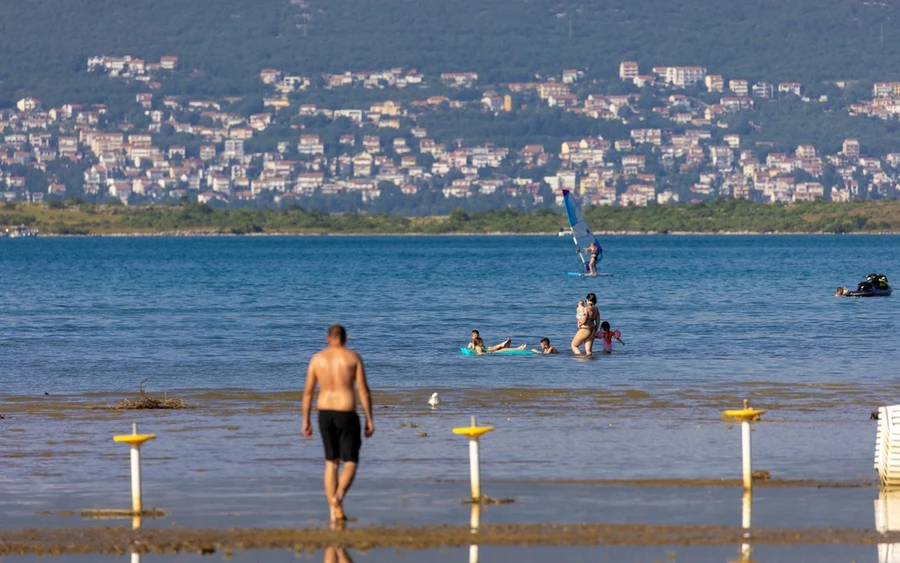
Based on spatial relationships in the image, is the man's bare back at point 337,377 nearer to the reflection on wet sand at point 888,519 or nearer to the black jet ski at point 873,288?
the reflection on wet sand at point 888,519

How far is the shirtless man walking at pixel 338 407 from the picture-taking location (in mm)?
14938

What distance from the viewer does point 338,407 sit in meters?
15.0

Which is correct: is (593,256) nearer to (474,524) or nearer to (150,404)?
(150,404)

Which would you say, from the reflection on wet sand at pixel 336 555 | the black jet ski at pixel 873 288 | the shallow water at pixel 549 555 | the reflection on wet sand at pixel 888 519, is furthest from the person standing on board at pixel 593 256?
the reflection on wet sand at pixel 336 555

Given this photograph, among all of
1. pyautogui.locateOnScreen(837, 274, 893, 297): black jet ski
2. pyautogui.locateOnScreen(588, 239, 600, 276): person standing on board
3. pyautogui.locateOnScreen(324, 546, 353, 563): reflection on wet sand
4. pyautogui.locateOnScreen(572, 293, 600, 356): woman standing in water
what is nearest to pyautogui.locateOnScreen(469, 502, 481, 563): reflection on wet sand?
pyautogui.locateOnScreen(324, 546, 353, 563): reflection on wet sand

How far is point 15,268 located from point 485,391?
9622 cm

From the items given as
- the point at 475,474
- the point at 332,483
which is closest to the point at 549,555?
the point at 332,483

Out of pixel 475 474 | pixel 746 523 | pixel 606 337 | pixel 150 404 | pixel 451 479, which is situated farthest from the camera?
pixel 606 337

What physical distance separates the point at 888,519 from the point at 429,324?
38.0 m

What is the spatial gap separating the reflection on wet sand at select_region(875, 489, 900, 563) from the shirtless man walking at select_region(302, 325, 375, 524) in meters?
4.51

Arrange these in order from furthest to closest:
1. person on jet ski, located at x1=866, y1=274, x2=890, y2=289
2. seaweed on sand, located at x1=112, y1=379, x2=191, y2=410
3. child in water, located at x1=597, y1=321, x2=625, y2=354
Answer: person on jet ski, located at x1=866, y1=274, x2=890, y2=289 → child in water, located at x1=597, y1=321, x2=625, y2=354 → seaweed on sand, located at x1=112, y1=379, x2=191, y2=410

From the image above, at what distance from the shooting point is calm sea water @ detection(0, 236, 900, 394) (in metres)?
33.3

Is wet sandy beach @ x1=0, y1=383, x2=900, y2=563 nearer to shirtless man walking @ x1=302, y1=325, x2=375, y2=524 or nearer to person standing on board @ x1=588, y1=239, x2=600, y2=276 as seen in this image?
shirtless man walking @ x1=302, y1=325, x2=375, y2=524

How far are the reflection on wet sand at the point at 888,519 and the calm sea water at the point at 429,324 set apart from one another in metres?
13.9
